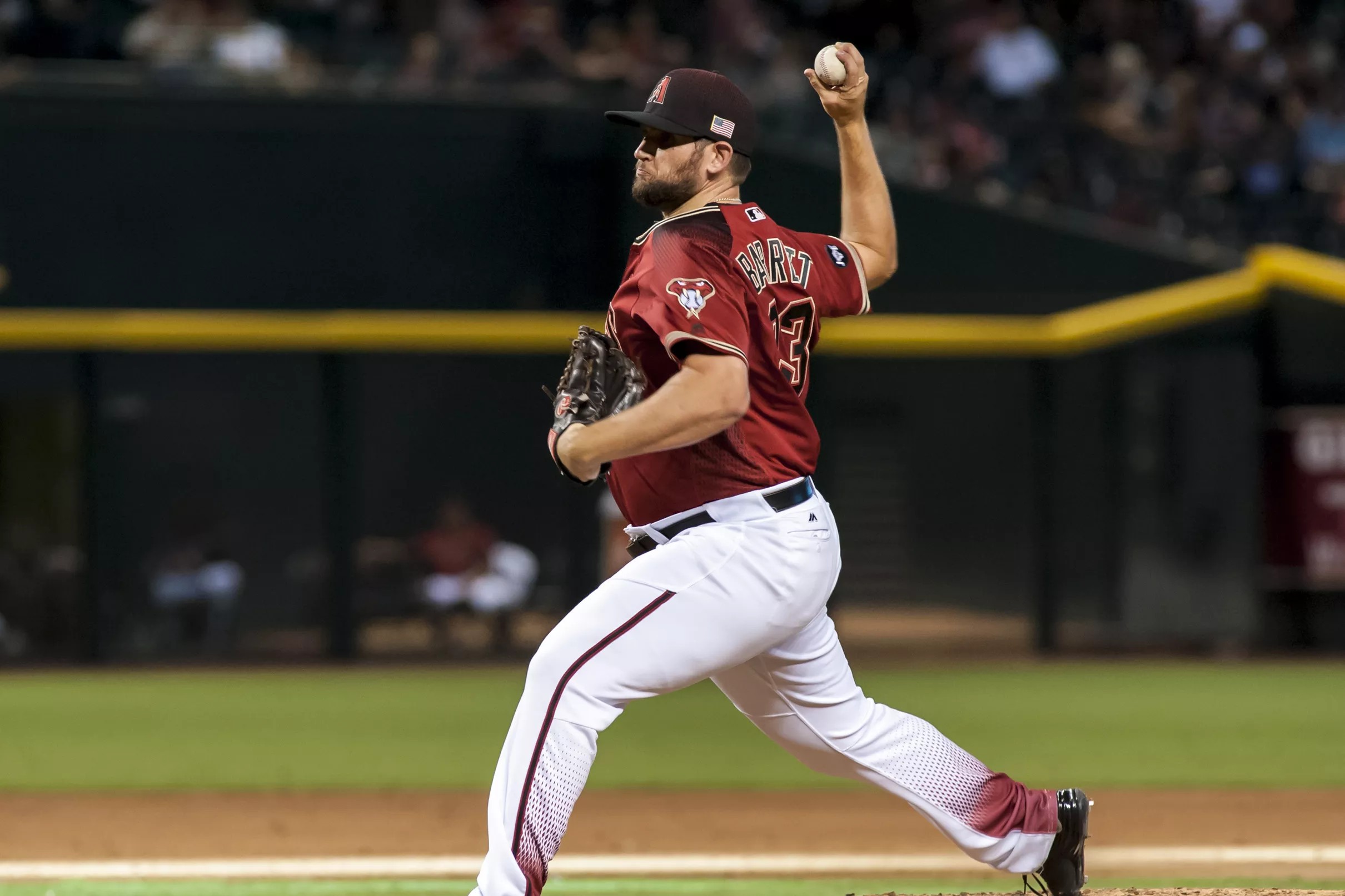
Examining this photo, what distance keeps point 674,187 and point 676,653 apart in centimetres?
102

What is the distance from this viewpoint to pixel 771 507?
12.1 ft

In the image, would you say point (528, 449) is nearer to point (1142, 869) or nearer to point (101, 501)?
point (101, 501)

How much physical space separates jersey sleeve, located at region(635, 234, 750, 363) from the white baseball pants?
0.39 meters

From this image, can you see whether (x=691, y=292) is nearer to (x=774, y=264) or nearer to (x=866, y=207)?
(x=774, y=264)

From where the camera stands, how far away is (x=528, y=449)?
14.0 m

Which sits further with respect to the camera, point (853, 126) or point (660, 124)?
point (853, 126)

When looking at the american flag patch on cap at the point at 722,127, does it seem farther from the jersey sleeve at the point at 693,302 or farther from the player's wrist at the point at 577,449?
the player's wrist at the point at 577,449

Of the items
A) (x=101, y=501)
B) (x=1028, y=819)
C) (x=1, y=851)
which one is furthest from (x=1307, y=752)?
(x=101, y=501)

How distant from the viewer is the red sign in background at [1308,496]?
46.1ft

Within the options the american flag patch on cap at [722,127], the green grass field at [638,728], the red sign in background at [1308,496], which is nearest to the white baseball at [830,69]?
the american flag patch on cap at [722,127]

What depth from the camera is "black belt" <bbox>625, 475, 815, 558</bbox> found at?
369 cm

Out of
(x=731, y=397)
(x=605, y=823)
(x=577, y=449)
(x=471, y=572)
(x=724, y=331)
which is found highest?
(x=724, y=331)

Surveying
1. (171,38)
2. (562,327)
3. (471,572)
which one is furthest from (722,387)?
(171,38)

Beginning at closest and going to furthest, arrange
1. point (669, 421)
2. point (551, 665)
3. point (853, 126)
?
point (669, 421) → point (551, 665) → point (853, 126)
